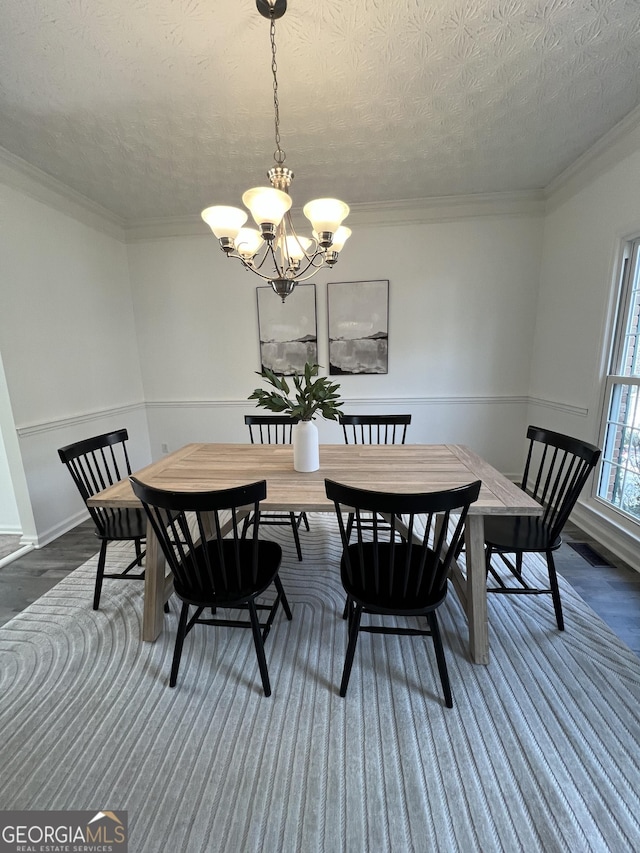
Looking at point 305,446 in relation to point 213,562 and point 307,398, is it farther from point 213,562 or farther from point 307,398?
point 213,562

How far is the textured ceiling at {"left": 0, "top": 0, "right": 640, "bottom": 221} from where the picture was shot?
4.67 feet

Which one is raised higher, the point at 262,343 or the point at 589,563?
the point at 262,343

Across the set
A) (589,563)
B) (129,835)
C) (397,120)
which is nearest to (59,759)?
(129,835)

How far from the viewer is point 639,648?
59.5 inches

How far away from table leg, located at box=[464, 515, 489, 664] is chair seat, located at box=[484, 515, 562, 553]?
178 millimetres

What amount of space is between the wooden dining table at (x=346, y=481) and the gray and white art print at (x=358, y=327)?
1575 mm

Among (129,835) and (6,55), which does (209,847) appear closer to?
(129,835)

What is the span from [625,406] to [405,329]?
182cm

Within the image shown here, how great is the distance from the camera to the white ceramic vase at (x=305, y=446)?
1667 mm

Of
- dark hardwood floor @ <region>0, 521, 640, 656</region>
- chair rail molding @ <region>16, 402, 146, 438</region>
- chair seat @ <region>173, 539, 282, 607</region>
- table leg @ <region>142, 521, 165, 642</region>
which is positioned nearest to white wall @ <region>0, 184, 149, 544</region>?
chair rail molding @ <region>16, 402, 146, 438</region>

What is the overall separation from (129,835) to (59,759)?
0.40 metres

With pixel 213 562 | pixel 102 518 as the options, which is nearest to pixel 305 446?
pixel 213 562

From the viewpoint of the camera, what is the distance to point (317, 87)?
177 cm

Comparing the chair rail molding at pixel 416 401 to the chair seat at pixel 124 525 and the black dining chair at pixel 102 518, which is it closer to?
the black dining chair at pixel 102 518
